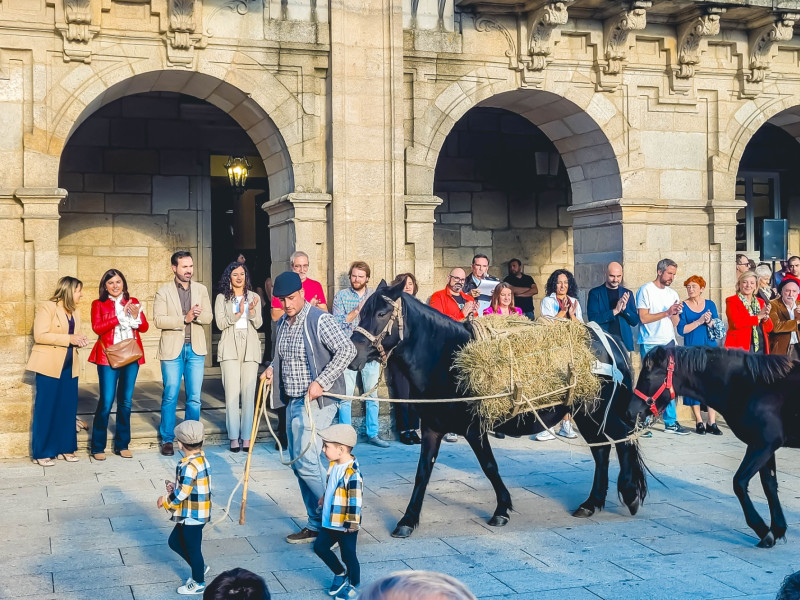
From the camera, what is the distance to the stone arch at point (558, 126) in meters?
10.9

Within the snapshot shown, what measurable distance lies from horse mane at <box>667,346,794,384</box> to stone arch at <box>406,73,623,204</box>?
4812 mm

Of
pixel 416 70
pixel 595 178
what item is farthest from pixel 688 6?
pixel 416 70

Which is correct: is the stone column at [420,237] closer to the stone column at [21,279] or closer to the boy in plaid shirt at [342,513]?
the stone column at [21,279]

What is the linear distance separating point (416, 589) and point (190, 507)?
369 cm

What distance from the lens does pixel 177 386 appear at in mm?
9602

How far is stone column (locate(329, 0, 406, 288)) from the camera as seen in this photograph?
34.3 feet

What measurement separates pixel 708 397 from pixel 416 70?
5.62 meters

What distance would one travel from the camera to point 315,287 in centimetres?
982

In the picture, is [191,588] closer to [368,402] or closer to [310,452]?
[310,452]

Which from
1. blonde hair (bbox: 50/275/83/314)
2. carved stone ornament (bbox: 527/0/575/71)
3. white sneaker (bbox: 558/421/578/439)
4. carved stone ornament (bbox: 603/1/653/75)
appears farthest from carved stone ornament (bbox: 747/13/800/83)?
blonde hair (bbox: 50/275/83/314)

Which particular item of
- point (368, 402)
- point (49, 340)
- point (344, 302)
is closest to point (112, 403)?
point (49, 340)

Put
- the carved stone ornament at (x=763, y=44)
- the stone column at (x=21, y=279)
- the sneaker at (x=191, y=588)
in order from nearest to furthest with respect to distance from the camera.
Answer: the sneaker at (x=191, y=588) < the stone column at (x=21, y=279) < the carved stone ornament at (x=763, y=44)

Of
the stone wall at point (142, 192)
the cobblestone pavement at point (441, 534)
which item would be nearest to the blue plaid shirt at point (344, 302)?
the cobblestone pavement at point (441, 534)

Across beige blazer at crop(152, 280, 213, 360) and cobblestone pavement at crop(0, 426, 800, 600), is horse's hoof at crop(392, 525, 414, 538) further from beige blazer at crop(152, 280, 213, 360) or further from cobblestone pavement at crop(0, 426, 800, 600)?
beige blazer at crop(152, 280, 213, 360)
